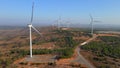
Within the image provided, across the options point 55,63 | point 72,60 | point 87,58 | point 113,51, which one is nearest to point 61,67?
point 55,63

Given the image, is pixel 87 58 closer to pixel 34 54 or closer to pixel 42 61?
pixel 42 61

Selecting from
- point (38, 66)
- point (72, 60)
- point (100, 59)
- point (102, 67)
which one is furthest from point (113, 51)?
point (38, 66)

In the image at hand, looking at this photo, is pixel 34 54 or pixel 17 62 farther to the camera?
pixel 34 54

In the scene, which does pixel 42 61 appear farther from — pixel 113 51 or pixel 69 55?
pixel 113 51

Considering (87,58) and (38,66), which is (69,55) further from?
(38,66)

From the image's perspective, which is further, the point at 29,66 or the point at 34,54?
the point at 34,54

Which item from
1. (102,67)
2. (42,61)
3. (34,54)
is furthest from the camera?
(34,54)

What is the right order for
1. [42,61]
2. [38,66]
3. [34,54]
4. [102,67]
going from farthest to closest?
[34,54], [42,61], [38,66], [102,67]

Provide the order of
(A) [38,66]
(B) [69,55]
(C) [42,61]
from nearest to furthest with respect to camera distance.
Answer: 1. (A) [38,66]
2. (C) [42,61]
3. (B) [69,55]

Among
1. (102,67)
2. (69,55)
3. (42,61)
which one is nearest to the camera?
(102,67)
